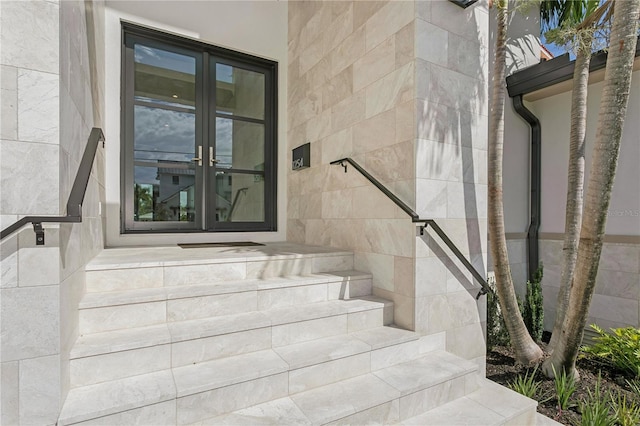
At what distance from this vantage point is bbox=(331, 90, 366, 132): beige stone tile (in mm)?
2873

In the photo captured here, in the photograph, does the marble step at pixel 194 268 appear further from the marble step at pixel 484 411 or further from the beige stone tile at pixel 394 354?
the marble step at pixel 484 411

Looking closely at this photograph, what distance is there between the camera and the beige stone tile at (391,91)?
7.88 feet

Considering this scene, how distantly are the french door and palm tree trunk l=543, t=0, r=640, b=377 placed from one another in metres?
3.12

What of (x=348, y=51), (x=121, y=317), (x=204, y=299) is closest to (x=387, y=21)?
(x=348, y=51)

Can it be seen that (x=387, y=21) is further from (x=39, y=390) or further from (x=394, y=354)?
(x=39, y=390)

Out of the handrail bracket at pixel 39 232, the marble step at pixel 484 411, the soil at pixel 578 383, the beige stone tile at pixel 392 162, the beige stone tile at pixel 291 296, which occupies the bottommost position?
the soil at pixel 578 383

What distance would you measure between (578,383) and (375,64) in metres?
3.10

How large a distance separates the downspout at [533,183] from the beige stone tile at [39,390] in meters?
5.26

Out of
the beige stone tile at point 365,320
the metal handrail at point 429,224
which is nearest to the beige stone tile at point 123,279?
the beige stone tile at point 365,320

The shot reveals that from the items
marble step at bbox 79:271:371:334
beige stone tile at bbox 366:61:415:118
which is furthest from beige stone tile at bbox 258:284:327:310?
beige stone tile at bbox 366:61:415:118

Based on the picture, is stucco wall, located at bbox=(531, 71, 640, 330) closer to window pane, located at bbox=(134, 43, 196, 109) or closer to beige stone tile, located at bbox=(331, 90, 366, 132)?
beige stone tile, located at bbox=(331, 90, 366, 132)

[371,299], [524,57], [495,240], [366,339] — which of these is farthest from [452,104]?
[524,57]

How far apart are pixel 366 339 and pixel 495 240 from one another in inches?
57.3

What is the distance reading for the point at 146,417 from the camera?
145 cm
